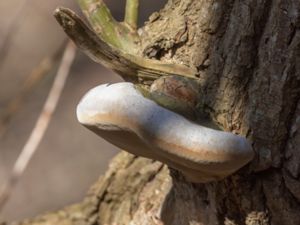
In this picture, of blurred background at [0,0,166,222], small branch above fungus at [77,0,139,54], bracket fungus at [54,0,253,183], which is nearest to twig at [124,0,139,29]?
small branch above fungus at [77,0,139,54]

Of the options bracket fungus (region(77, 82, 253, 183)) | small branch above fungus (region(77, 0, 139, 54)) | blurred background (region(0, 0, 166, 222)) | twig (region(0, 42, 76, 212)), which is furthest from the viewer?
blurred background (region(0, 0, 166, 222))

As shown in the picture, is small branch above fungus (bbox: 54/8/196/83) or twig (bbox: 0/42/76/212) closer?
small branch above fungus (bbox: 54/8/196/83)

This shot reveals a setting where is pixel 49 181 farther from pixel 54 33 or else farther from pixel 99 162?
pixel 54 33

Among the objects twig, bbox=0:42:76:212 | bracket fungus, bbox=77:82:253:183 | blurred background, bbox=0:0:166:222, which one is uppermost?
bracket fungus, bbox=77:82:253:183

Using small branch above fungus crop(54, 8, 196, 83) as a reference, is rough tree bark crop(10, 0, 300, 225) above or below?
below

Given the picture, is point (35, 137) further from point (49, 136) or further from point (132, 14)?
point (49, 136)

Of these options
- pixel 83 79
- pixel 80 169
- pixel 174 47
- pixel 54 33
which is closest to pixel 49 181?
pixel 80 169

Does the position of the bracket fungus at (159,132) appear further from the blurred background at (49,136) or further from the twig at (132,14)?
the blurred background at (49,136)

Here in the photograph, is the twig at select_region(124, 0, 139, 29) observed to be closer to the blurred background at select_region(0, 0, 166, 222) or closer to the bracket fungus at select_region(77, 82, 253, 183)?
the bracket fungus at select_region(77, 82, 253, 183)
